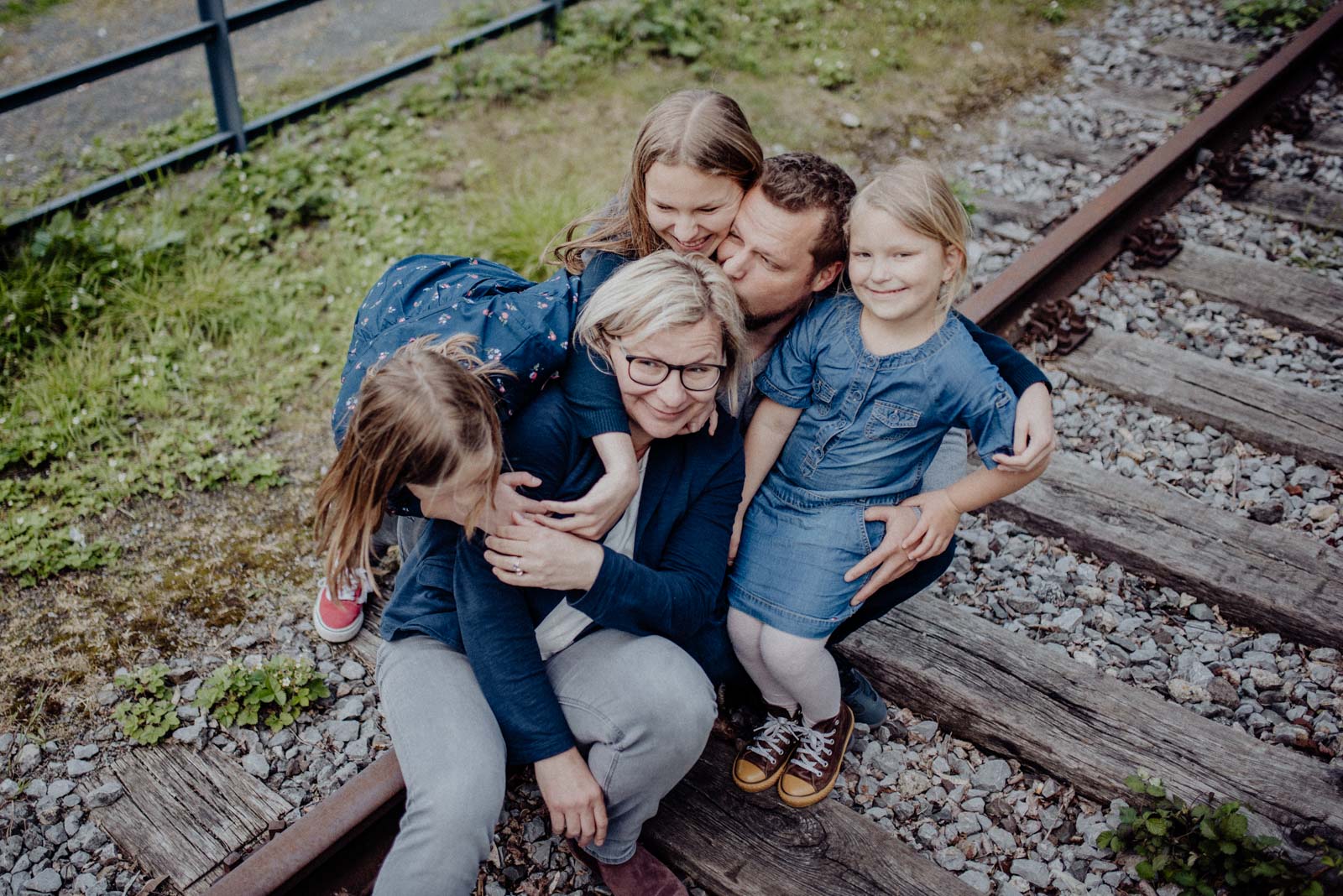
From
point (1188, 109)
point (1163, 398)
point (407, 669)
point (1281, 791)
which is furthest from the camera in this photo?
point (1188, 109)

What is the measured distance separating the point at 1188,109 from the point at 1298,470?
2.91 meters

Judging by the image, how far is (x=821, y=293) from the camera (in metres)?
2.80

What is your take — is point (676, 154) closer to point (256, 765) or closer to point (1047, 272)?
point (256, 765)

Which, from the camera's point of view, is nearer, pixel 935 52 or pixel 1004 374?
pixel 1004 374

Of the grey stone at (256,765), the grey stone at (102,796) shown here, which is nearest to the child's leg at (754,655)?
the grey stone at (256,765)

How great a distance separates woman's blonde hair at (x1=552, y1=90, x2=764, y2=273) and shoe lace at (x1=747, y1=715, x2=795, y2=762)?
1312mm

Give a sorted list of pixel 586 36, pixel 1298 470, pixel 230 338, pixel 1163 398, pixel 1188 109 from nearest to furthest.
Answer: pixel 1298 470 → pixel 1163 398 → pixel 230 338 → pixel 1188 109 → pixel 586 36

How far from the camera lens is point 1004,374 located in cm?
272

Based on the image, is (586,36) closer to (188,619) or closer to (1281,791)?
(188,619)

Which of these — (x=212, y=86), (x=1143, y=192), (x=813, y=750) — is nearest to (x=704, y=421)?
(x=813, y=750)

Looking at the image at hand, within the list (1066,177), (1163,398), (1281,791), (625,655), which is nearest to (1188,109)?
(1066,177)

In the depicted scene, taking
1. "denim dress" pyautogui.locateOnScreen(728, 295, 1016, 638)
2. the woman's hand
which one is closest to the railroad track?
the woman's hand

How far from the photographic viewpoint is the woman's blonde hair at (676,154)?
253cm

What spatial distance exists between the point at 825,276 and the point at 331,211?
10.2 feet
